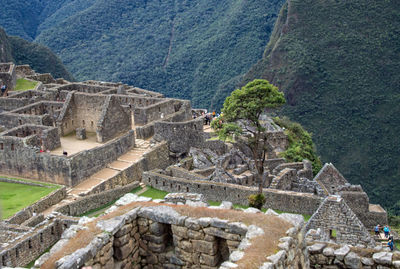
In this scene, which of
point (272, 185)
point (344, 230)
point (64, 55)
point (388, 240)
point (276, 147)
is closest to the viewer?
point (344, 230)

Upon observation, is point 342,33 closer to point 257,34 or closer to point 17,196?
point 257,34

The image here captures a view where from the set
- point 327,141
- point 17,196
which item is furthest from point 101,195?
point 327,141

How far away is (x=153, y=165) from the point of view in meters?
→ 24.6

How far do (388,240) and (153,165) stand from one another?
420 inches

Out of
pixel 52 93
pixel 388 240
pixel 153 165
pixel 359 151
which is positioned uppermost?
pixel 52 93

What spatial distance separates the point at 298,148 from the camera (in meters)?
30.7

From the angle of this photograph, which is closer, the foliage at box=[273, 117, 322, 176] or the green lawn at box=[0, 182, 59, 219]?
the green lawn at box=[0, 182, 59, 219]

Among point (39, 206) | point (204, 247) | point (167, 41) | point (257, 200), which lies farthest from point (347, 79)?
point (204, 247)

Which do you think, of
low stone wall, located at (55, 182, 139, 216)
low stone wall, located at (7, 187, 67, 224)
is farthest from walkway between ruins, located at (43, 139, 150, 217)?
low stone wall, located at (55, 182, 139, 216)

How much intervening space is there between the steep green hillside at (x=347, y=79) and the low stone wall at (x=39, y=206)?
3609 cm

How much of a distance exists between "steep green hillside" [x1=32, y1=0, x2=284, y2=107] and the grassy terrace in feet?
171

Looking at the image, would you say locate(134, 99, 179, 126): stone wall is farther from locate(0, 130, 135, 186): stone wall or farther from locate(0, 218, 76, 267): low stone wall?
locate(0, 218, 76, 267): low stone wall

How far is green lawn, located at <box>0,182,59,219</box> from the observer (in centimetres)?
1845

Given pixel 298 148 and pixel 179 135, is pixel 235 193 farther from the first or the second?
pixel 298 148
